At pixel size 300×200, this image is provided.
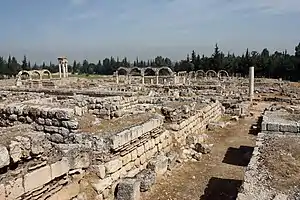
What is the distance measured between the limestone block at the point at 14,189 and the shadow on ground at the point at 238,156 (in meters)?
6.34

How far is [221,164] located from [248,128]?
572 centimetres

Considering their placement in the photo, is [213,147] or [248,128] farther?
[248,128]

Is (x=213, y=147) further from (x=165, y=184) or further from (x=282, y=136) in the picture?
(x=165, y=184)

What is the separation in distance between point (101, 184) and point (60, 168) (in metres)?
1.19

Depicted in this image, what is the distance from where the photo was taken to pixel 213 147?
10.9 metres

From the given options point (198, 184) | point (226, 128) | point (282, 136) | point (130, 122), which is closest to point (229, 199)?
point (198, 184)

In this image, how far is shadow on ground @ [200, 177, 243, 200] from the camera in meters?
6.81

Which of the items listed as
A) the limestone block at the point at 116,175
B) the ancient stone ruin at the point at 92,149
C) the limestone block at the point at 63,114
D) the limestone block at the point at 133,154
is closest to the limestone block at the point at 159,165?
the ancient stone ruin at the point at 92,149

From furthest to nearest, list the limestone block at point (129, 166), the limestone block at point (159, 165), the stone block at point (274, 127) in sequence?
the stone block at point (274, 127) < the limestone block at point (159, 165) < the limestone block at point (129, 166)

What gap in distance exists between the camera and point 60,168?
521cm

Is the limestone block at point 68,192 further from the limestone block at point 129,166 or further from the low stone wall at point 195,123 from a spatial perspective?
the low stone wall at point 195,123

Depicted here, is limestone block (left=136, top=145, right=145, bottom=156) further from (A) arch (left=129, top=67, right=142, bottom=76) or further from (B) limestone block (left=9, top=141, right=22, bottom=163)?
(A) arch (left=129, top=67, right=142, bottom=76)

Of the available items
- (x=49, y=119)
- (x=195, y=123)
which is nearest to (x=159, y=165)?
(x=49, y=119)

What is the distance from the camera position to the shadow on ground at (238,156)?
30.4 ft
